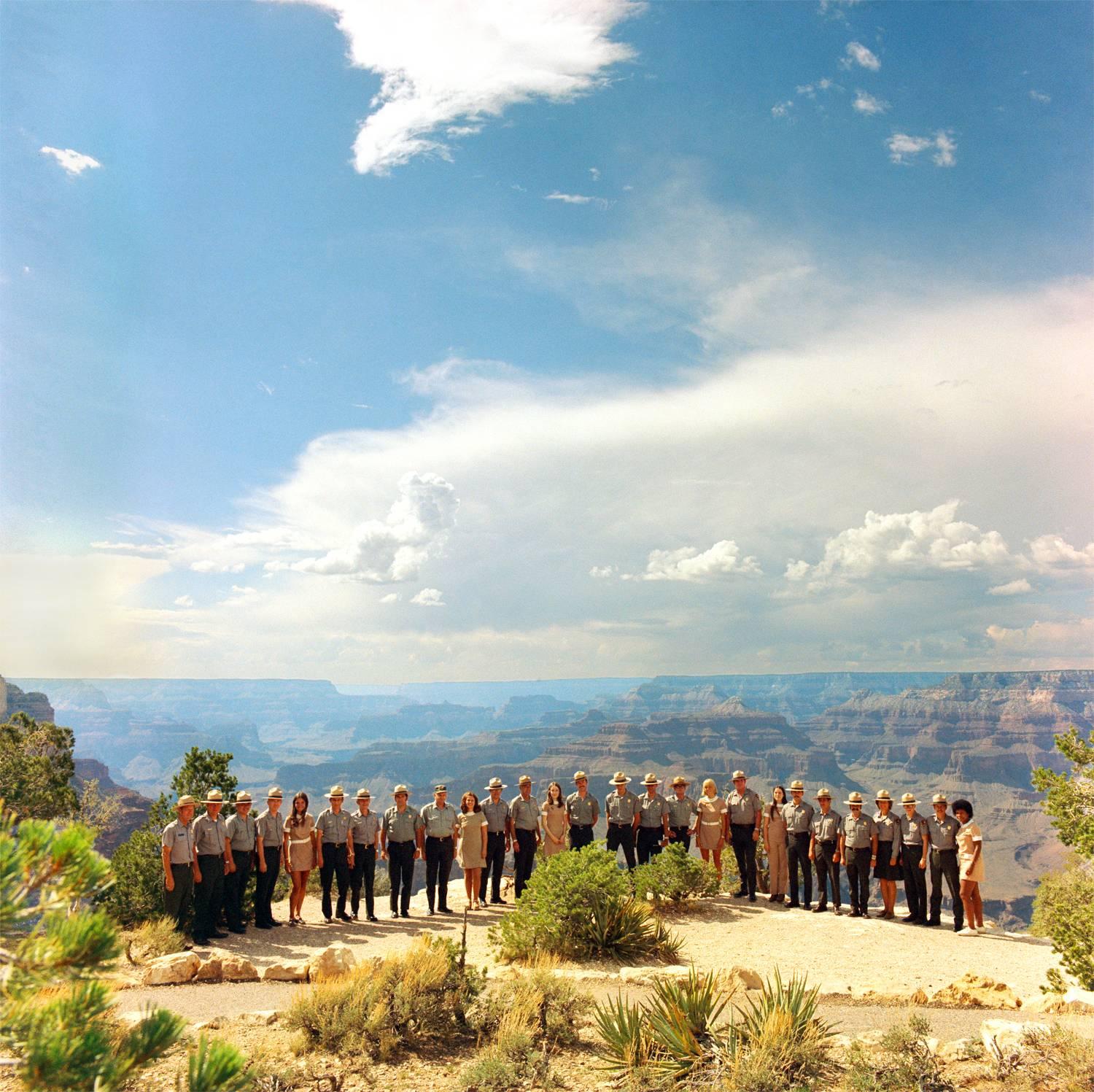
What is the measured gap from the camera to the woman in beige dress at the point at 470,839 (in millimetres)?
12758

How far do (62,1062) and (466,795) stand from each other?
9840mm

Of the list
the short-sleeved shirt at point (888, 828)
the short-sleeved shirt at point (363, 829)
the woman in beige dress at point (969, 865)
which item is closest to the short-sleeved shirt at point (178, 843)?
the short-sleeved shirt at point (363, 829)

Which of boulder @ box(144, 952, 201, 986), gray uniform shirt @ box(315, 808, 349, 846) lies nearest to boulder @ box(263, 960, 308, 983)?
boulder @ box(144, 952, 201, 986)

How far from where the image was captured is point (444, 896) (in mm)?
13242

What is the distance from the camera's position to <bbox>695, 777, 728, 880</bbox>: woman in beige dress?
1398 cm

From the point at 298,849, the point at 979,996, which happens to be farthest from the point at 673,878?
the point at 298,849

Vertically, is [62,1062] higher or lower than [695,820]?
higher

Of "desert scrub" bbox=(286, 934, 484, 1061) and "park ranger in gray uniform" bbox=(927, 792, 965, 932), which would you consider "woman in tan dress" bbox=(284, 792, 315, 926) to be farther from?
"park ranger in gray uniform" bbox=(927, 792, 965, 932)

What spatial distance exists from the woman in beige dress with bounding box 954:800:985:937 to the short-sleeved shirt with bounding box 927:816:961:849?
0.07 metres

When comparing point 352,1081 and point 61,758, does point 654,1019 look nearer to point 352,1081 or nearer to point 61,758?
point 352,1081

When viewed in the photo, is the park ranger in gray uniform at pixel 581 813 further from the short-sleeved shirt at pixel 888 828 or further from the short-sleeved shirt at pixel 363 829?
the short-sleeved shirt at pixel 888 828

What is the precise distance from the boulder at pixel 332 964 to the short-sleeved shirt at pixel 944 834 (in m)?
8.94

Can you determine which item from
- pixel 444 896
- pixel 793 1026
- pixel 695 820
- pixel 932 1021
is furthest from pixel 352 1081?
pixel 695 820

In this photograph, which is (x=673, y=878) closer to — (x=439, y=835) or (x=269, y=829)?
(x=439, y=835)
